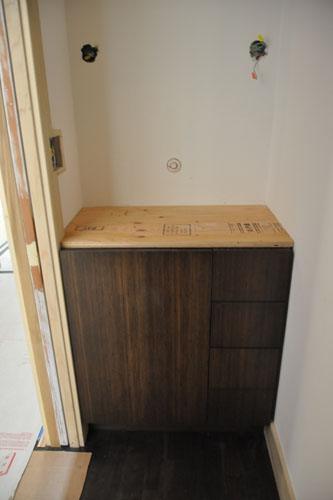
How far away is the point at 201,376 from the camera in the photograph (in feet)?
5.03

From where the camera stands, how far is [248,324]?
4.73 ft

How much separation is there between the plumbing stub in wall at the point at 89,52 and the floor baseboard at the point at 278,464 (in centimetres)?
173

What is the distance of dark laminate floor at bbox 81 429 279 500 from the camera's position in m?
1.45

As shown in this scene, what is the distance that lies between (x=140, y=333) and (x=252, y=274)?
0.50m

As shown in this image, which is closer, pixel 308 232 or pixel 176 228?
pixel 308 232

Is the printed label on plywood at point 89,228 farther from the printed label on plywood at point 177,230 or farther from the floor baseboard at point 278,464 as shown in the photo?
the floor baseboard at point 278,464

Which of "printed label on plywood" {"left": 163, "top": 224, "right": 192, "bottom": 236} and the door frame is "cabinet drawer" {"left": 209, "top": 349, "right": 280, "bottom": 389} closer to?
"printed label on plywood" {"left": 163, "top": 224, "right": 192, "bottom": 236}

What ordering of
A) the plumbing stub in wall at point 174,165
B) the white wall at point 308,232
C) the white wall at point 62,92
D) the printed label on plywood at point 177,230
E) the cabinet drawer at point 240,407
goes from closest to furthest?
the white wall at point 308,232 → the white wall at point 62,92 → the printed label on plywood at point 177,230 → the cabinet drawer at point 240,407 → the plumbing stub in wall at point 174,165

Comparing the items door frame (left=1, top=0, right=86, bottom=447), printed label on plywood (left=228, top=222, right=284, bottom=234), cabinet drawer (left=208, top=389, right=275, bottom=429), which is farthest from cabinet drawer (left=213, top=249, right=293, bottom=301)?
door frame (left=1, top=0, right=86, bottom=447)

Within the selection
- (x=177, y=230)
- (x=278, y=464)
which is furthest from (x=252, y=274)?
(x=278, y=464)

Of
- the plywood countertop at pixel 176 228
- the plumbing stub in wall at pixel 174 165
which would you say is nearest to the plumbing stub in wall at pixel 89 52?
the plumbing stub in wall at pixel 174 165

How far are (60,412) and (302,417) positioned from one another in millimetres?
987

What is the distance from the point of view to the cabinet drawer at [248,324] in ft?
4.65

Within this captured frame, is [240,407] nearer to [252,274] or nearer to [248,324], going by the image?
[248,324]
